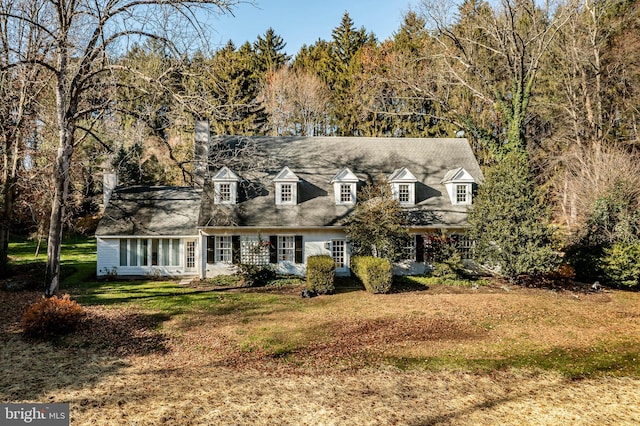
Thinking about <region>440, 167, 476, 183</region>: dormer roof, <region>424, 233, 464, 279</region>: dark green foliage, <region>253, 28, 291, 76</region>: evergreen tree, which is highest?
<region>253, 28, 291, 76</region>: evergreen tree

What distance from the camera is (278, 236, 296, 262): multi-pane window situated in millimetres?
20547

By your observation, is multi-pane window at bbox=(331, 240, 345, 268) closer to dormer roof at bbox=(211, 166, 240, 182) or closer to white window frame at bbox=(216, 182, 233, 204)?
white window frame at bbox=(216, 182, 233, 204)

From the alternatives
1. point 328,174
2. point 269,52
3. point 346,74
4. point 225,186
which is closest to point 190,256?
point 225,186

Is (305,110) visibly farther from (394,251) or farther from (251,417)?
(251,417)

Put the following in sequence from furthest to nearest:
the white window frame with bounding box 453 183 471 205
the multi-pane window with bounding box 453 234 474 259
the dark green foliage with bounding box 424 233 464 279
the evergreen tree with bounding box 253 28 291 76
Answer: the evergreen tree with bounding box 253 28 291 76, the white window frame with bounding box 453 183 471 205, the multi-pane window with bounding box 453 234 474 259, the dark green foliage with bounding box 424 233 464 279

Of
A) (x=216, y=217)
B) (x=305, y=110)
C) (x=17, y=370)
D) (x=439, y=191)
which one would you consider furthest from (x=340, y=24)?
(x=17, y=370)

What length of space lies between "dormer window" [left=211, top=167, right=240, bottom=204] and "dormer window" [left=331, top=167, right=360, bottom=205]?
Result: 5.92 metres

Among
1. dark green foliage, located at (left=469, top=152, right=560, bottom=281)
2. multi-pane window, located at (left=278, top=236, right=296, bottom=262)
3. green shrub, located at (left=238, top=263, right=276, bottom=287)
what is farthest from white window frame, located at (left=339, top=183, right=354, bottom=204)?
dark green foliage, located at (left=469, top=152, right=560, bottom=281)

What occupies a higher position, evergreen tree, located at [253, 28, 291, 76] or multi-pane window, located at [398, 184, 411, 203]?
evergreen tree, located at [253, 28, 291, 76]

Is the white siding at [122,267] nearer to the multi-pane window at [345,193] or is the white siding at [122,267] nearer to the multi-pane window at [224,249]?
the multi-pane window at [224,249]

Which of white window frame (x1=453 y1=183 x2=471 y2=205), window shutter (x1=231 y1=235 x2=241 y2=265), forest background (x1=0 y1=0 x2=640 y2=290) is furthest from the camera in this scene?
white window frame (x1=453 y1=183 x2=471 y2=205)

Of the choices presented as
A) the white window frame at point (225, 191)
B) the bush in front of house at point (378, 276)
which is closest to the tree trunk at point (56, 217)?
the white window frame at point (225, 191)

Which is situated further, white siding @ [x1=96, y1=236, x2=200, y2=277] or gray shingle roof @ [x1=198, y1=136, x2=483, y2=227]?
gray shingle roof @ [x1=198, y1=136, x2=483, y2=227]

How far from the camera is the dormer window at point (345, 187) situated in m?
21.5
